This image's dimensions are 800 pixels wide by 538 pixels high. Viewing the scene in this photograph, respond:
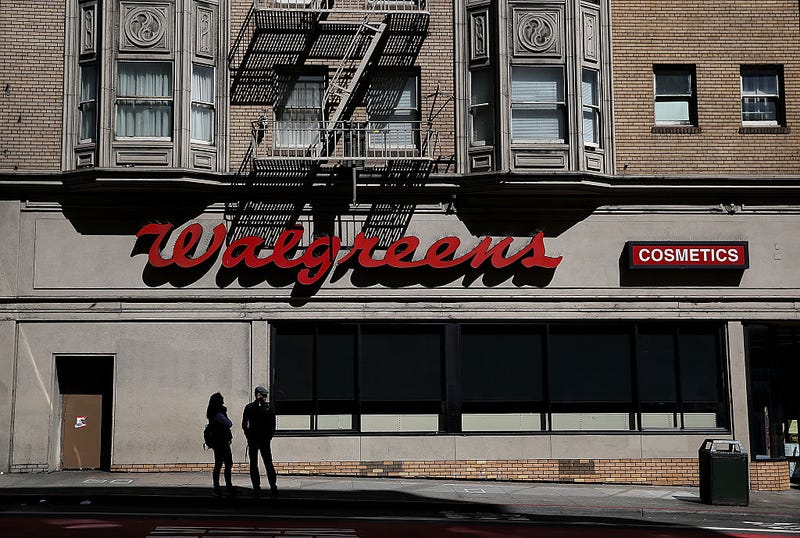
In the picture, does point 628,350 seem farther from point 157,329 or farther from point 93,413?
point 93,413

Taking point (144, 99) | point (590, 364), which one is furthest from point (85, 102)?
point (590, 364)

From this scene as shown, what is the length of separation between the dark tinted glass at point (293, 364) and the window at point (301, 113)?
4.39 meters

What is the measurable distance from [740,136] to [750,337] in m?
4.75

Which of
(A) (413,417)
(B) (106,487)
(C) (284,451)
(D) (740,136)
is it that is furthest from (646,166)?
(B) (106,487)

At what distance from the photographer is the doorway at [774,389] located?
22.3 m

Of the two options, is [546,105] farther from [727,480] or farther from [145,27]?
[145,27]

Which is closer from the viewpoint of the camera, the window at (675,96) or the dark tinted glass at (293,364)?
the dark tinted glass at (293,364)

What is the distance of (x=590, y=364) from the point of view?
22.0 meters

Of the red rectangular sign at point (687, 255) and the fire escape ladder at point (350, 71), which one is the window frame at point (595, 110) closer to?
the red rectangular sign at point (687, 255)

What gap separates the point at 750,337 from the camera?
74.0 ft

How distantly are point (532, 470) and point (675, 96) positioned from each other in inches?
372

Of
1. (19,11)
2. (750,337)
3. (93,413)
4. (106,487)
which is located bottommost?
(106,487)

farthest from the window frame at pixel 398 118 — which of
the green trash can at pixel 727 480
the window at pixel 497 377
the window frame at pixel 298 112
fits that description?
the green trash can at pixel 727 480

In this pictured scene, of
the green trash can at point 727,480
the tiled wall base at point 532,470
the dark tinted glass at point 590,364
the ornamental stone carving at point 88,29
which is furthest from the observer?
the dark tinted glass at point 590,364
